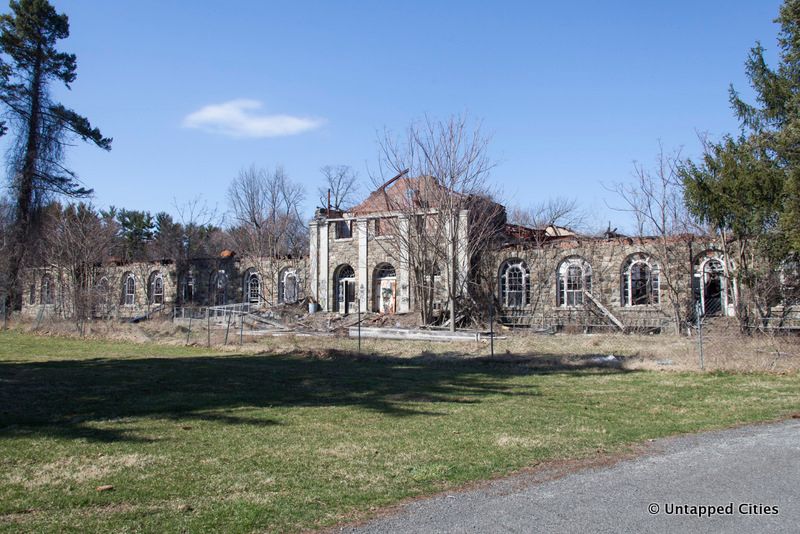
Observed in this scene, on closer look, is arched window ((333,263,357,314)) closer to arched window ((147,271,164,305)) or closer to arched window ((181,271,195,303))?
arched window ((181,271,195,303))

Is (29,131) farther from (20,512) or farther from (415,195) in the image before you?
(20,512)

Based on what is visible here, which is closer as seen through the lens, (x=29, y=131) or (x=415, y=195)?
(x=29, y=131)

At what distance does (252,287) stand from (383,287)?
34.7ft

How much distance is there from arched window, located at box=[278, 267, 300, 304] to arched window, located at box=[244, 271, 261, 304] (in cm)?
182

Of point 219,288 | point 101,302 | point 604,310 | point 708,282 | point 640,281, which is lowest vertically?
point 604,310

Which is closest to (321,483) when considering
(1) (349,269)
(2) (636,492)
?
(2) (636,492)

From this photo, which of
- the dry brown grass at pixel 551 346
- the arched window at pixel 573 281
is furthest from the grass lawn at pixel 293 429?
the arched window at pixel 573 281

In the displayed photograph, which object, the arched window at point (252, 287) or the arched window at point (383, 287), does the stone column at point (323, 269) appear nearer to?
the arched window at point (383, 287)

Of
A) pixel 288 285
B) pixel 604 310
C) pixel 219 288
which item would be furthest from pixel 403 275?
pixel 219 288

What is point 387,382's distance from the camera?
585 inches

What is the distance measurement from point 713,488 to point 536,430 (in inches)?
122

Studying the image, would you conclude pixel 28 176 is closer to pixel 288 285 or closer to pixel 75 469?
pixel 75 469

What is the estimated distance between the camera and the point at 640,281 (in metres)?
31.2

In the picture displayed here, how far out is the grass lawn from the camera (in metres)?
5.77
